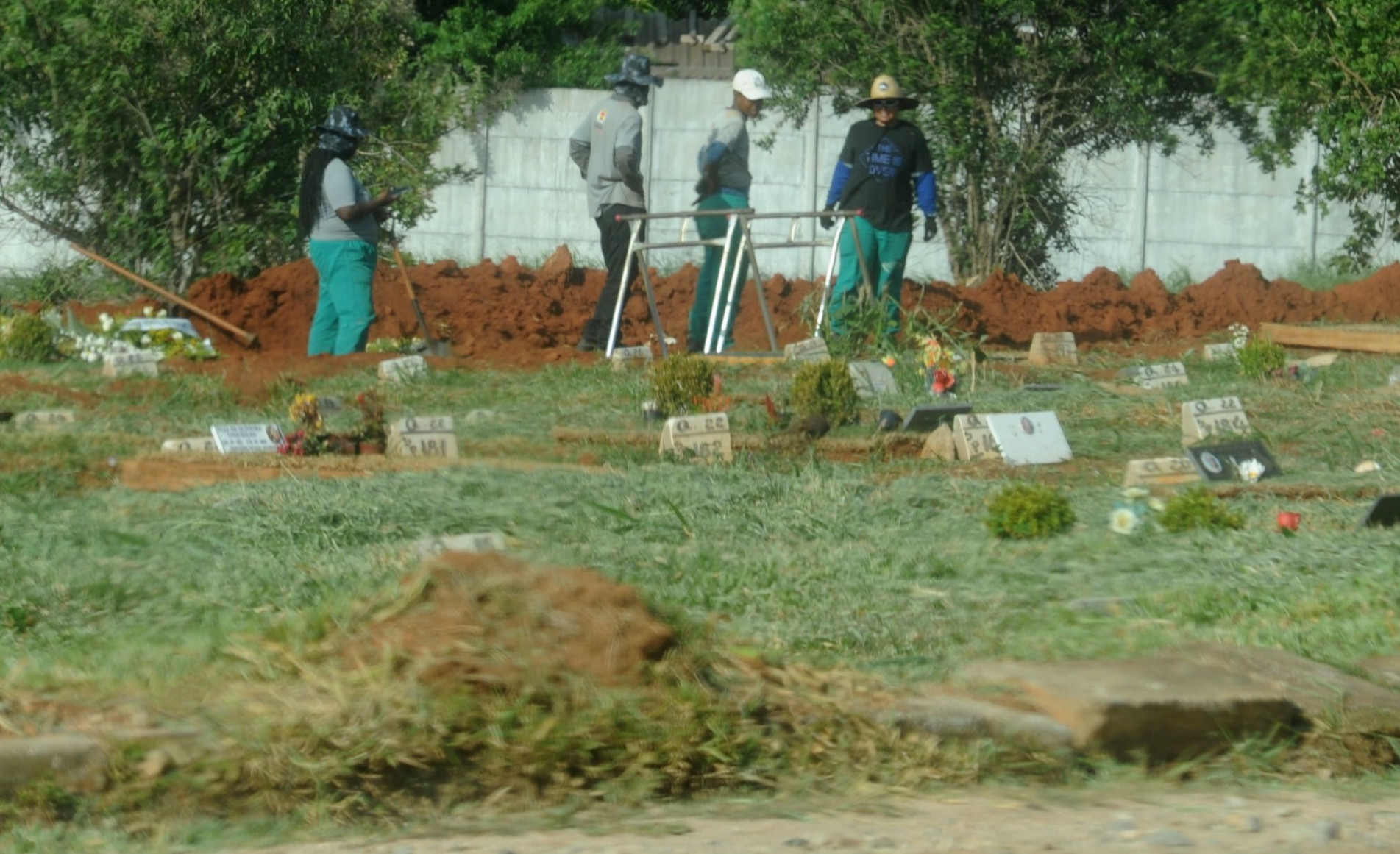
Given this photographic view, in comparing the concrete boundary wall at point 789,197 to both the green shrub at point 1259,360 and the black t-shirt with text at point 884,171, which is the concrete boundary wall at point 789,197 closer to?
the black t-shirt with text at point 884,171

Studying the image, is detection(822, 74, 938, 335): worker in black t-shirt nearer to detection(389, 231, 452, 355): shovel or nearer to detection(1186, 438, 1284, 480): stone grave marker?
detection(389, 231, 452, 355): shovel

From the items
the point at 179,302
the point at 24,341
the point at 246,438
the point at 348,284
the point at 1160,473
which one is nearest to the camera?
the point at 1160,473

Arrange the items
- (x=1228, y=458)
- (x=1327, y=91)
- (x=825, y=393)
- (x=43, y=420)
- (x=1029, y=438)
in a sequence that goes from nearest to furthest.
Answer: (x=1228, y=458)
(x=1029, y=438)
(x=825, y=393)
(x=43, y=420)
(x=1327, y=91)

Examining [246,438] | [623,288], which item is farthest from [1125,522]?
[623,288]

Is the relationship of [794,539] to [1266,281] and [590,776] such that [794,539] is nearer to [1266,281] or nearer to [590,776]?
[590,776]

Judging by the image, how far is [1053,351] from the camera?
1256cm

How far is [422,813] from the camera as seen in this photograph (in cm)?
395

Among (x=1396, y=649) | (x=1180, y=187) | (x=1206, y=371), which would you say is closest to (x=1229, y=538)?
(x=1396, y=649)

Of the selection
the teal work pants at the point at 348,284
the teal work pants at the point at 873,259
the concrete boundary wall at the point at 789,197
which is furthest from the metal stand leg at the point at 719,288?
the concrete boundary wall at the point at 789,197

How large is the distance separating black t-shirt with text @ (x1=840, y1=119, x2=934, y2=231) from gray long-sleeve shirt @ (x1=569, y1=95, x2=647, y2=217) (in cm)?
153

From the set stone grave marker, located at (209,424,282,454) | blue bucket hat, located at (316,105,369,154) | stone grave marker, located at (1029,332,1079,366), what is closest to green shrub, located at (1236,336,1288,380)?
stone grave marker, located at (1029,332,1079,366)

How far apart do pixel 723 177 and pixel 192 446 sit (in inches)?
242

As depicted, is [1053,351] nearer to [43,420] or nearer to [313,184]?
[313,184]

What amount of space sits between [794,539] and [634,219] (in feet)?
18.9
